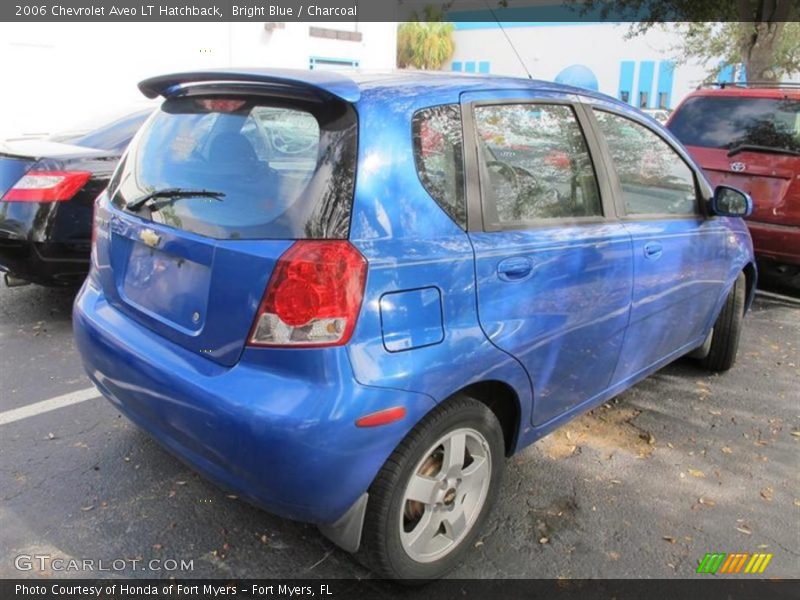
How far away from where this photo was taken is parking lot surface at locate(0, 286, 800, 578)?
2605 millimetres

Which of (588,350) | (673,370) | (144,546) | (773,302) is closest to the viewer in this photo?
(144,546)

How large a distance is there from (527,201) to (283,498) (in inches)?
57.3

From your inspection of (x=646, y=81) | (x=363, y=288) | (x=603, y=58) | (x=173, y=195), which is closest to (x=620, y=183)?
(x=363, y=288)

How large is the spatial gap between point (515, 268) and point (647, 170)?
1.40 meters

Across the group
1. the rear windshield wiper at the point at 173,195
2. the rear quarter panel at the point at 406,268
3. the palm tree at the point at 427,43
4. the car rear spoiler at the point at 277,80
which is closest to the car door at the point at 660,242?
the rear quarter panel at the point at 406,268

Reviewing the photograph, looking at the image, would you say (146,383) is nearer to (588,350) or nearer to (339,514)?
(339,514)

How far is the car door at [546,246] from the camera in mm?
2441

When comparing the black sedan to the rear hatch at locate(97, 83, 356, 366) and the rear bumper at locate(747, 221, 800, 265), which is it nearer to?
the rear hatch at locate(97, 83, 356, 366)

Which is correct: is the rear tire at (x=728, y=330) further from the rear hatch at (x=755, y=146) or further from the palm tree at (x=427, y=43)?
the palm tree at (x=427, y=43)

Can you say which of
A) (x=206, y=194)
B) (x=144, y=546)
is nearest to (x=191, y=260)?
(x=206, y=194)

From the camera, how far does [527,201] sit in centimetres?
270

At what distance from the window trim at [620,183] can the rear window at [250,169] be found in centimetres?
140

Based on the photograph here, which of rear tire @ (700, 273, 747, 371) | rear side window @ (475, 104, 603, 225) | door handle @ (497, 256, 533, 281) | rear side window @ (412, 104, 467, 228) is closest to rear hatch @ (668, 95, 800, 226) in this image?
rear tire @ (700, 273, 747, 371)

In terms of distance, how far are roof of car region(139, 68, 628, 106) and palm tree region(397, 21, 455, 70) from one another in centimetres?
4857
